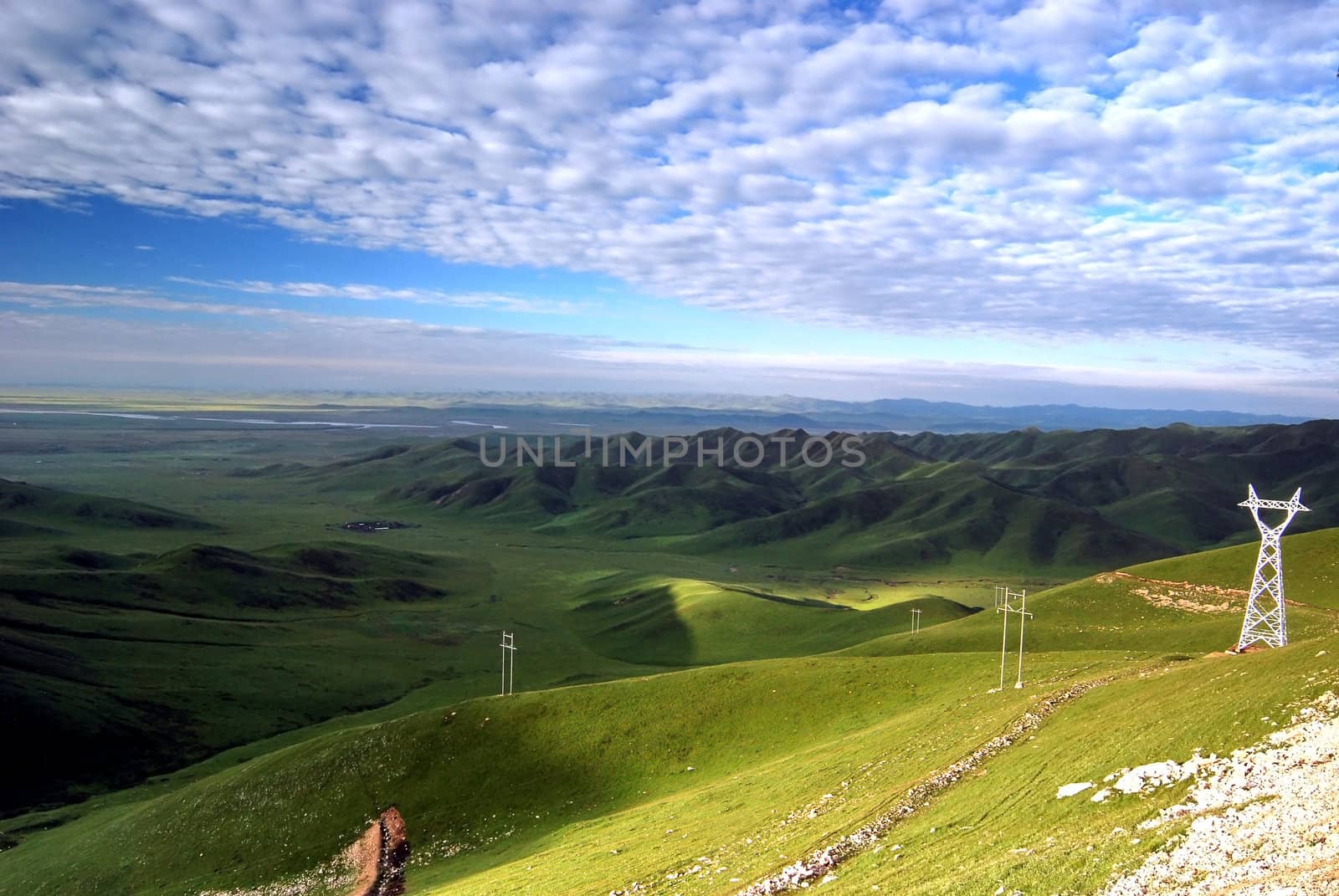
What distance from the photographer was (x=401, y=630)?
5664 inches

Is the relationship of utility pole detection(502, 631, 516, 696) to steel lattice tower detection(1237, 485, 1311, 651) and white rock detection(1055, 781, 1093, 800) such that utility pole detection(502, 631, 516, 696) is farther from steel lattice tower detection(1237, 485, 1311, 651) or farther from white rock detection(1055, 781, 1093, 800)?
steel lattice tower detection(1237, 485, 1311, 651)

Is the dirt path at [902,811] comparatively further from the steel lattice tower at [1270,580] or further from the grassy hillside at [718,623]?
the grassy hillside at [718,623]

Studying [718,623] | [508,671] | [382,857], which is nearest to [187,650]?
[508,671]

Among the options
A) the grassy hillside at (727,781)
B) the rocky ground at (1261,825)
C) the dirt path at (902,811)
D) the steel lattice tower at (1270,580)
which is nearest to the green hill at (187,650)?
the grassy hillside at (727,781)

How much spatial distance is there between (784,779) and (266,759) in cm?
4478

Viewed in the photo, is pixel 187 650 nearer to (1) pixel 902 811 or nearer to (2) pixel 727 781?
(2) pixel 727 781

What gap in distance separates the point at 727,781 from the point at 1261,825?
3113 centimetres

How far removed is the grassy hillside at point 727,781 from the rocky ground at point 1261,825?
3.40ft

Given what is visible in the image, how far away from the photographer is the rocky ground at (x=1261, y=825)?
17.8 meters

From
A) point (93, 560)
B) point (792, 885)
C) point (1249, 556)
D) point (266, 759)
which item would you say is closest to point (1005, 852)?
point (792, 885)

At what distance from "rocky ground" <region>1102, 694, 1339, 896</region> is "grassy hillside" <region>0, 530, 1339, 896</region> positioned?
104cm

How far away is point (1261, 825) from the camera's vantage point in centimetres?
2050

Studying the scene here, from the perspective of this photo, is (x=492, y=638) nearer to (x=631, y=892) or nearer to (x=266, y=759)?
(x=266, y=759)

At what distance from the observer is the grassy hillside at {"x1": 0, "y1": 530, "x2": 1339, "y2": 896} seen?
27.2 metres
